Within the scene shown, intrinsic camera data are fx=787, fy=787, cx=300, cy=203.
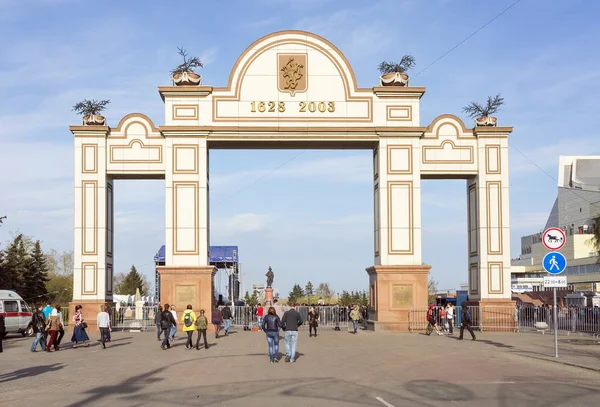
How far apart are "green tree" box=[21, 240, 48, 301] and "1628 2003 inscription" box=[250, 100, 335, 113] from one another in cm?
3982

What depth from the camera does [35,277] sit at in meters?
75.9

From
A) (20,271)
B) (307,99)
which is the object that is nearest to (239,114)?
(307,99)

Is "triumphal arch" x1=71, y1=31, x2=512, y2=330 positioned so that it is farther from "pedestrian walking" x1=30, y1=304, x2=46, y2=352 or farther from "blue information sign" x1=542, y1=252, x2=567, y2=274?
"blue information sign" x1=542, y1=252, x2=567, y2=274

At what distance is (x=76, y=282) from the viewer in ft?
130

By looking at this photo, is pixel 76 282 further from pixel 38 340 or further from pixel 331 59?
pixel 331 59

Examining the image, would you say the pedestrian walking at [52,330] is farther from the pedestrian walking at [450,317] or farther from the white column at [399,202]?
the pedestrian walking at [450,317]

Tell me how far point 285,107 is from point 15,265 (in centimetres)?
4284

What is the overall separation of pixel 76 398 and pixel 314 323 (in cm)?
2216

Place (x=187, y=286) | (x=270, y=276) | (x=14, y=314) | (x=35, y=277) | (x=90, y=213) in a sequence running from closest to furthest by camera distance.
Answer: (x=187, y=286), (x=90, y=213), (x=14, y=314), (x=270, y=276), (x=35, y=277)

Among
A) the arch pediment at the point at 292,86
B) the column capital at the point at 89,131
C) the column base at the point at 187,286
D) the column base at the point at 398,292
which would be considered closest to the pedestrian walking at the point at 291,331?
the column base at the point at 187,286

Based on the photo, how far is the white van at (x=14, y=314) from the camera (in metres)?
39.7

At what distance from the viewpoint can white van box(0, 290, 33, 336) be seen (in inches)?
1564

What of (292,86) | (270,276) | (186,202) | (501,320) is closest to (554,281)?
(501,320)

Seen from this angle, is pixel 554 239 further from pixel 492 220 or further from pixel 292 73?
pixel 292 73
